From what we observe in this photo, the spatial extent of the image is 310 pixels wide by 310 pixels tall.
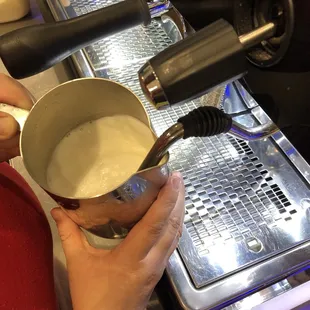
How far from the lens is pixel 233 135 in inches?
17.7

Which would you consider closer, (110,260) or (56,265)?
(110,260)

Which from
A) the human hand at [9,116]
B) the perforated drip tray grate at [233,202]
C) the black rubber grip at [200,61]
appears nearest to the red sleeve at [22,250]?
the human hand at [9,116]

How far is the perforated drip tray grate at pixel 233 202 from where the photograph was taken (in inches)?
19.0

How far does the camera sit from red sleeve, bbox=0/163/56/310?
1.41 ft

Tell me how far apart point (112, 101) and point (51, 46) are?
0.24ft

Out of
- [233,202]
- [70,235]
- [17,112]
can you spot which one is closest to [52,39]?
[17,112]

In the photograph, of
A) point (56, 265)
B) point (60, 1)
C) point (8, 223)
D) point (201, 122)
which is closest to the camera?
point (201, 122)

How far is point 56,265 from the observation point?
0.57 metres

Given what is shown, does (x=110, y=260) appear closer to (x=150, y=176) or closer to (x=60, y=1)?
(x=150, y=176)

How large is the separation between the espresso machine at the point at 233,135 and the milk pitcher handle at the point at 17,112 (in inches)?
1.2

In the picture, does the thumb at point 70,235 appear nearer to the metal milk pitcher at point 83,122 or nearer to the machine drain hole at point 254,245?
the metal milk pitcher at point 83,122

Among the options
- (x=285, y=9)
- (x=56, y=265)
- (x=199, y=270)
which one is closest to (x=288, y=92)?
(x=285, y=9)

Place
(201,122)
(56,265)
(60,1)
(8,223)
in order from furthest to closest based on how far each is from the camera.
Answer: (60,1)
(56,265)
(8,223)
(201,122)

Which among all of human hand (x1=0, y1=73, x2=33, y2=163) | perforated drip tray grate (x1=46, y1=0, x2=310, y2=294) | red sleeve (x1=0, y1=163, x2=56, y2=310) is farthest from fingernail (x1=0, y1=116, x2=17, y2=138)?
perforated drip tray grate (x1=46, y1=0, x2=310, y2=294)
